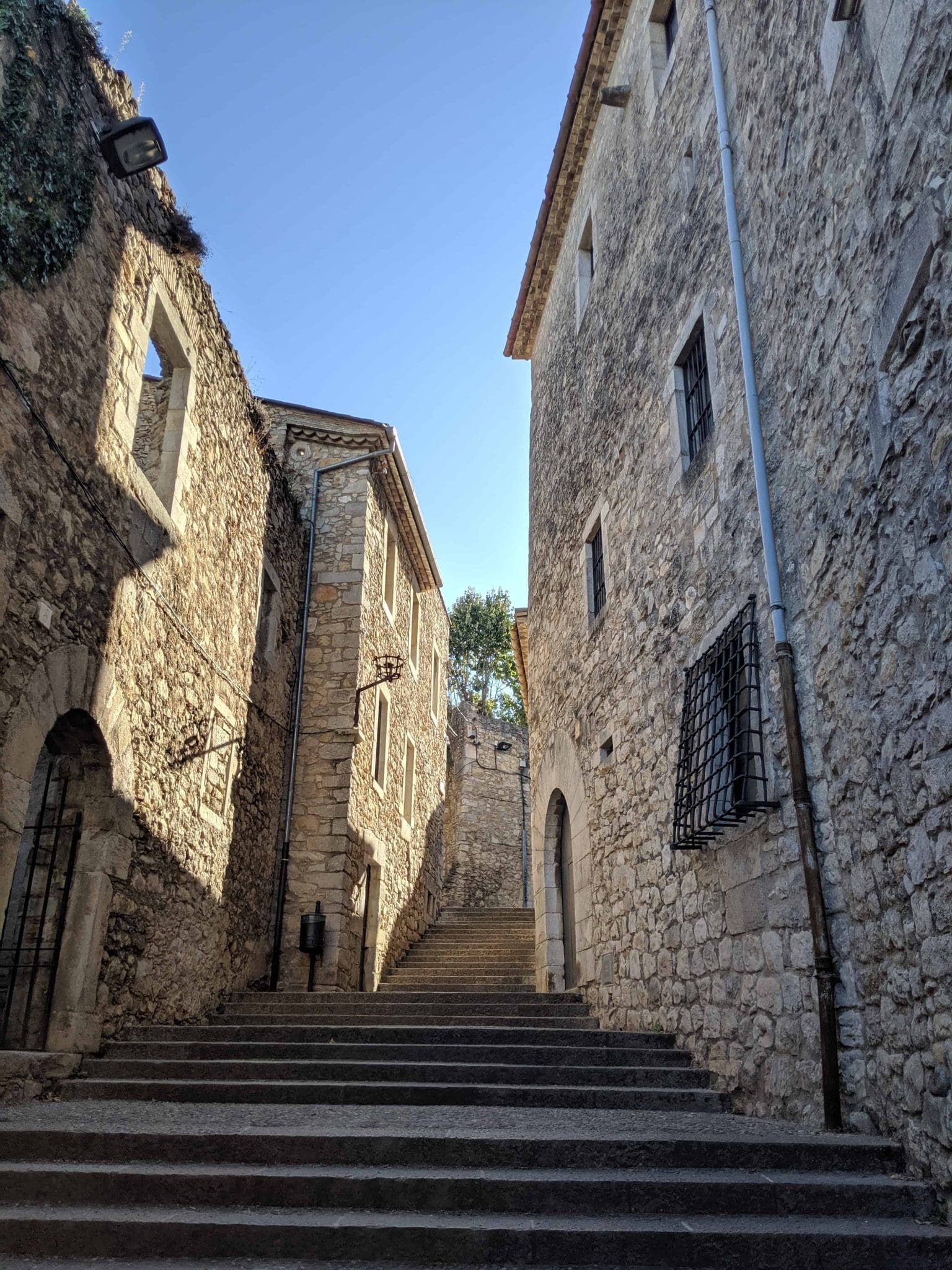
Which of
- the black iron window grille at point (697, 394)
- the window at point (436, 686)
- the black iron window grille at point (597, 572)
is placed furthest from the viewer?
the window at point (436, 686)

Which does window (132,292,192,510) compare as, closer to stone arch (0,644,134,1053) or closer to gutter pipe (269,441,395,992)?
A: stone arch (0,644,134,1053)

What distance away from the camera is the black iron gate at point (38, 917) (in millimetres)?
5273

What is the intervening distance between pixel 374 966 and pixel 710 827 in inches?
243

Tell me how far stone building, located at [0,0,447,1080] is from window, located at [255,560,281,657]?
38 mm

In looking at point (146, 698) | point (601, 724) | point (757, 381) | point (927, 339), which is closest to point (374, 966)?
point (601, 724)

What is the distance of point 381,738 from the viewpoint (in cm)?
1182

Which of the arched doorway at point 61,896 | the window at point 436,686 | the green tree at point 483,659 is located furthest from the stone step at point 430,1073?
the green tree at point 483,659

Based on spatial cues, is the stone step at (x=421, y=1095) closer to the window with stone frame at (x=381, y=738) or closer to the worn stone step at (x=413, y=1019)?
the worn stone step at (x=413, y=1019)

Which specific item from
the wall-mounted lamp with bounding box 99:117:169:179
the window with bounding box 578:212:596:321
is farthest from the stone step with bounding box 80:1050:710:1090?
the window with bounding box 578:212:596:321

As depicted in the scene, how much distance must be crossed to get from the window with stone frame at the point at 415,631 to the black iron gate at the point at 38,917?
8.58 metres

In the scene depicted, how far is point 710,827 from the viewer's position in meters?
5.22

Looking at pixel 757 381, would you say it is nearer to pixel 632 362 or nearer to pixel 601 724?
pixel 632 362

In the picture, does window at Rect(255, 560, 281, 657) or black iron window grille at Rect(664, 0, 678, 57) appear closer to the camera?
black iron window grille at Rect(664, 0, 678, 57)

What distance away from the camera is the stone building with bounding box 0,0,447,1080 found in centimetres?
488
